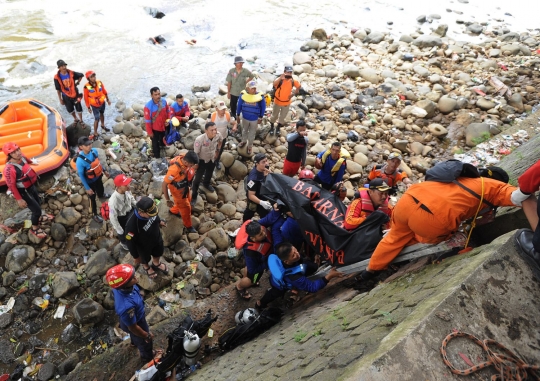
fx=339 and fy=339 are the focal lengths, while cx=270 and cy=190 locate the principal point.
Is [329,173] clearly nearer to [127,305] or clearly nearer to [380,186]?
[380,186]

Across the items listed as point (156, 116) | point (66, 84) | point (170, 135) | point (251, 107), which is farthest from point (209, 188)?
point (66, 84)

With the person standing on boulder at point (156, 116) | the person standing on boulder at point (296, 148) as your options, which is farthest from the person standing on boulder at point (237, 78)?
the person standing on boulder at point (296, 148)

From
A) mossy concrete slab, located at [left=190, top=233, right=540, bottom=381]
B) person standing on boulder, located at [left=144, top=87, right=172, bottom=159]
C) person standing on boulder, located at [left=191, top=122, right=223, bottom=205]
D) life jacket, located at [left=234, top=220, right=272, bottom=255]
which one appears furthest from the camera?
person standing on boulder, located at [left=144, top=87, right=172, bottom=159]

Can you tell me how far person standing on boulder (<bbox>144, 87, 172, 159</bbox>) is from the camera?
6.35 meters

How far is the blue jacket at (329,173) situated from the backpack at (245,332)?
2.56m

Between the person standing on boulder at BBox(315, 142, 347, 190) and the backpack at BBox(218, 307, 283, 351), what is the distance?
2.56 m

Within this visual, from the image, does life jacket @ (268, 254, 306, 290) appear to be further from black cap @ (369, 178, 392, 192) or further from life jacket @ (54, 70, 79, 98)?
life jacket @ (54, 70, 79, 98)

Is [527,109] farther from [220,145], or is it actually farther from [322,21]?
[322,21]

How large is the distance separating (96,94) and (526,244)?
26.1ft

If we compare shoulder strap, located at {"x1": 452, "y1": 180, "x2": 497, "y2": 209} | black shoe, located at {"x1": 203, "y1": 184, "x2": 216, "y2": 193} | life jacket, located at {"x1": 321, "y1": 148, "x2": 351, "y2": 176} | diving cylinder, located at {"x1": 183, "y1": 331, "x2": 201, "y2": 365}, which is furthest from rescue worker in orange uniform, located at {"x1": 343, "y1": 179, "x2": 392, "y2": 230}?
black shoe, located at {"x1": 203, "y1": 184, "x2": 216, "y2": 193}

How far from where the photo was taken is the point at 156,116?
6473 mm

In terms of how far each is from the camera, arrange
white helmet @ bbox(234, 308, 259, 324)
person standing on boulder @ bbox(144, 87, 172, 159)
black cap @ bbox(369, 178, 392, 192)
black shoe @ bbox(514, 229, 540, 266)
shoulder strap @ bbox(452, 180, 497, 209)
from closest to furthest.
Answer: black shoe @ bbox(514, 229, 540, 266), shoulder strap @ bbox(452, 180, 497, 209), black cap @ bbox(369, 178, 392, 192), white helmet @ bbox(234, 308, 259, 324), person standing on boulder @ bbox(144, 87, 172, 159)

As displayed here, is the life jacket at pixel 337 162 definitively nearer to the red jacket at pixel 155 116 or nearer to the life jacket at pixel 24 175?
the red jacket at pixel 155 116

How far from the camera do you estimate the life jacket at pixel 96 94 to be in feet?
24.3
